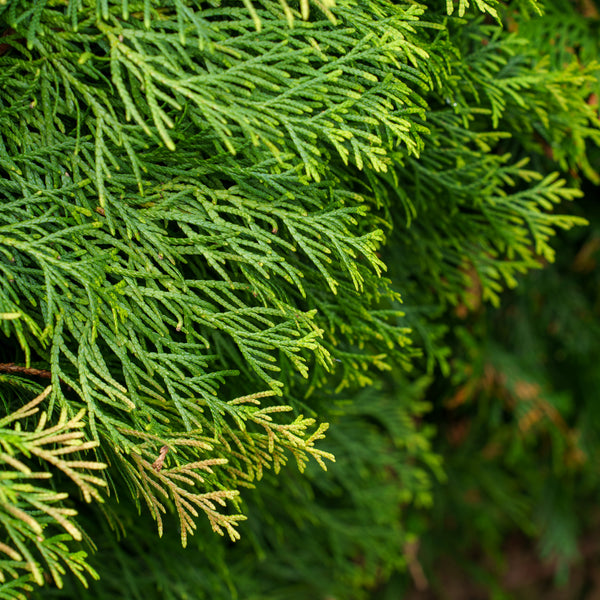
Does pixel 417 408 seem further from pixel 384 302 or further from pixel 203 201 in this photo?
pixel 203 201

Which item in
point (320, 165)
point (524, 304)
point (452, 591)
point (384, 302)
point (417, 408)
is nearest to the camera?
point (320, 165)

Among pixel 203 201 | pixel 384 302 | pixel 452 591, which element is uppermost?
pixel 203 201

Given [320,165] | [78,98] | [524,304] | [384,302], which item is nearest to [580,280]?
[524,304]

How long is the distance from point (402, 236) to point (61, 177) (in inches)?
48.6

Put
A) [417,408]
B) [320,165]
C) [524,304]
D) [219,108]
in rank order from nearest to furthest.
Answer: [219,108], [320,165], [417,408], [524,304]

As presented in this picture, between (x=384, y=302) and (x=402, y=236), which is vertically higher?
(x=402, y=236)

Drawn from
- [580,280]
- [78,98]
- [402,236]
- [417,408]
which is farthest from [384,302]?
[580,280]

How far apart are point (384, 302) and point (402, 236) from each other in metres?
0.40

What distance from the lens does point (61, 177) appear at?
1.55m

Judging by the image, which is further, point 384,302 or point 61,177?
point 384,302

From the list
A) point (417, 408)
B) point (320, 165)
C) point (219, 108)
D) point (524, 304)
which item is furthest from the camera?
point (524, 304)

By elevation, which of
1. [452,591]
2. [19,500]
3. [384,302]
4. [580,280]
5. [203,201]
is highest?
[580,280]

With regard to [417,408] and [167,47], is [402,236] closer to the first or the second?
[167,47]

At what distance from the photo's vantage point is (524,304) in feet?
11.3
